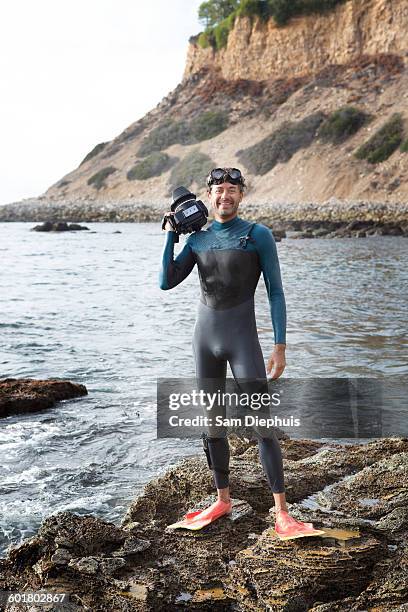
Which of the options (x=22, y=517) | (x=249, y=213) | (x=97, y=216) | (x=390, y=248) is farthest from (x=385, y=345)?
(x=97, y=216)

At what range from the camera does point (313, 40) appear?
63156mm

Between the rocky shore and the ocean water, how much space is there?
29.5ft

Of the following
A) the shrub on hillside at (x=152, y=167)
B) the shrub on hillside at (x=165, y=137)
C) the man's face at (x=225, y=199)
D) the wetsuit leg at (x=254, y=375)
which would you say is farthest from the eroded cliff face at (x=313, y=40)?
the wetsuit leg at (x=254, y=375)

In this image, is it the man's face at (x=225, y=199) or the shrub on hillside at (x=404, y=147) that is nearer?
the man's face at (x=225, y=199)

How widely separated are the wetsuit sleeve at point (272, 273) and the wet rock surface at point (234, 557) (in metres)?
1.13

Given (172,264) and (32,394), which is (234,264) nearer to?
(172,264)

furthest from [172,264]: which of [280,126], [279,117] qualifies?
[279,117]

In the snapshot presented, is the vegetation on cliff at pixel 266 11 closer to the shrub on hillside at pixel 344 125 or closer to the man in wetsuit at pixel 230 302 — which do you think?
the shrub on hillside at pixel 344 125

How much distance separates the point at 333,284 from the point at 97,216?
1701 inches

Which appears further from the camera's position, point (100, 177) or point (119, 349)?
point (100, 177)

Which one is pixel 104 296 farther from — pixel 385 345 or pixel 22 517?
pixel 22 517

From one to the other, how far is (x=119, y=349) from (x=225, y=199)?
833cm

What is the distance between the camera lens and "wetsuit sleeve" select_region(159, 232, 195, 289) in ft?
14.4

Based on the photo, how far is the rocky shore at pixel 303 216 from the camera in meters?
38.6
